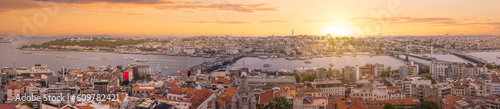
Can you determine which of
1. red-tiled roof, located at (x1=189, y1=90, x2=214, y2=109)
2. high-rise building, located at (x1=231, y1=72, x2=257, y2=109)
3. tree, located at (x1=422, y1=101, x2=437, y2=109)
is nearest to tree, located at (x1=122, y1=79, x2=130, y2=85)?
red-tiled roof, located at (x1=189, y1=90, x2=214, y2=109)

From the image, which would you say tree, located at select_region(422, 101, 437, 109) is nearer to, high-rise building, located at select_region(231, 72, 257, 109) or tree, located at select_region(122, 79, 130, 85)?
high-rise building, located at select_region(231, 72, 257, 109)

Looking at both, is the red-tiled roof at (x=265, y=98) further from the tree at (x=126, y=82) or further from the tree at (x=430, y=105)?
the tree at (x=126, y=82)

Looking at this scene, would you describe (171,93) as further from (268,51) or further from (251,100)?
(268,51)

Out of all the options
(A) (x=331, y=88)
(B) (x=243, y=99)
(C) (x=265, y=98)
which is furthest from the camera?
(A) (x=331, y=88)

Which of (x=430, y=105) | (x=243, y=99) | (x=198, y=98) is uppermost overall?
(x=243, y=99)

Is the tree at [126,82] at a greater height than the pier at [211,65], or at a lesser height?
lesser

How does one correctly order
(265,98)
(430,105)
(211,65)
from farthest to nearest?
(211,65) → (265,98) → (430,105)

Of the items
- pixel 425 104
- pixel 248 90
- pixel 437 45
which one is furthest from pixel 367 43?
pixel 248 90

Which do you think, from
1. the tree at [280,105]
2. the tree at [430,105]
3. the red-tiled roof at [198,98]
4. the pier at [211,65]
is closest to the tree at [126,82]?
the pier at [211,65]

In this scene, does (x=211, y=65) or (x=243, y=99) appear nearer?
(x=243, y=99)

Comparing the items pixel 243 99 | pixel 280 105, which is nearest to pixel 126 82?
pixel 280 105

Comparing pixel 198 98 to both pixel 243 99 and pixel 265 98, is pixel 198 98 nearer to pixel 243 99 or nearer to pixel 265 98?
pixel 265 98
